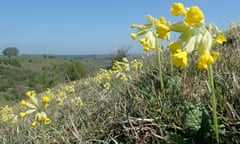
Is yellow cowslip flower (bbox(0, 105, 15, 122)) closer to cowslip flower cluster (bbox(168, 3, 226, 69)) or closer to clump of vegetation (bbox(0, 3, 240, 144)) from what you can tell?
clump of vegetation (bbox(0, 3, 240, 144))

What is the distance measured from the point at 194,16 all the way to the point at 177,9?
175mm

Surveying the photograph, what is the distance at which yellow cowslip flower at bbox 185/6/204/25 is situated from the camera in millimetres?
1420

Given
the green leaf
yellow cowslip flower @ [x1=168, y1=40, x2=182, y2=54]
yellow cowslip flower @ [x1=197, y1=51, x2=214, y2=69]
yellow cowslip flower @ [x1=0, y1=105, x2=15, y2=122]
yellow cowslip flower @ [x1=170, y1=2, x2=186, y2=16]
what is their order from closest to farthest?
yellow cowslip flower @ [x1=197, y1=51, x2=214, y2=69] < yellow cowslip flower @ [x1=168, y1=40, x2=182, y2=54] < yellow cowslip flower @ [x1=170, y1=2, x2=186, y2=16] < the green leaf < yellow cowslip flower @ [x1=0, y1=105, x2=15, y2=122]

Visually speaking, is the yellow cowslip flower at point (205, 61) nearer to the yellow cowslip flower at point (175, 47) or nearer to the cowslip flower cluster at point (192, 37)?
the cowslip flower cluster at point (192, 37)

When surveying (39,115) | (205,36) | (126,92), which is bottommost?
(39,115)

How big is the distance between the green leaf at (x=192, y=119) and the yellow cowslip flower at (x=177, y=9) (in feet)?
1.87

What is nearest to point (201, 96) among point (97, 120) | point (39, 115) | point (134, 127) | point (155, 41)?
point (134, 127)

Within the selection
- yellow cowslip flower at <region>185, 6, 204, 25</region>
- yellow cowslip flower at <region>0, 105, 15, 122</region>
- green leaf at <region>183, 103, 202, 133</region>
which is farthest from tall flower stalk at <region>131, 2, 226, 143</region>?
yellow cowslip flower at <region>0, 105, 15, 122</region>

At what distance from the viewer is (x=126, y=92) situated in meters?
2.84

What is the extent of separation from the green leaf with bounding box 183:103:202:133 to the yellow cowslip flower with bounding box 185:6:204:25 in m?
0.60

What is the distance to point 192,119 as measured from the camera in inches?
73.5

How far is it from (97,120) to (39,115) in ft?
1.85

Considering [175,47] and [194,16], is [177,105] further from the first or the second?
[194,16]

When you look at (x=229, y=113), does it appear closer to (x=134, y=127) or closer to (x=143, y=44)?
(x=134, y=127)
